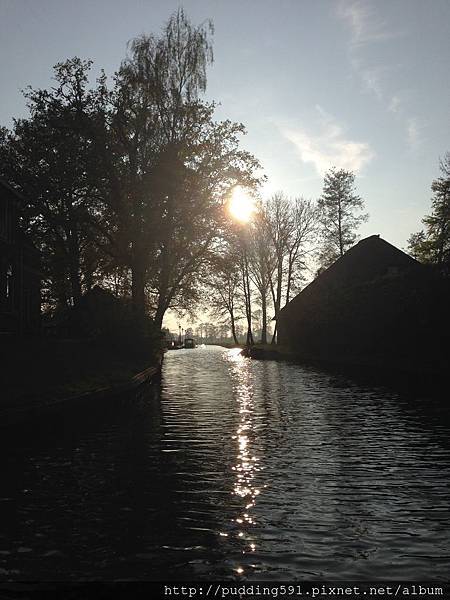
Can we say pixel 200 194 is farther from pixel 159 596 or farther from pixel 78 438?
pixel 159 596

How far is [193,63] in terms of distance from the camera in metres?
32.0

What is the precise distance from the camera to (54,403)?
13.1 meters

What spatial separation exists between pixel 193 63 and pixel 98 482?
29.6 m

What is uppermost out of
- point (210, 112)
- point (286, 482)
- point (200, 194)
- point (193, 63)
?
point (193, 63)

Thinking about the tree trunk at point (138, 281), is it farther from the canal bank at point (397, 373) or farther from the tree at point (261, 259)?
the tree at point (261, 259)

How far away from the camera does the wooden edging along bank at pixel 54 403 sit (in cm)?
1142

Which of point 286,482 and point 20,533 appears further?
point 286,482

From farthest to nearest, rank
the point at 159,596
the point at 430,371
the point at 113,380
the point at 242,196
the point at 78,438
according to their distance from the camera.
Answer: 1. the point at 242,196
2. the point at 430,371
3. the point at 113,380
4. the point at 78,438
5. the point at 159,596

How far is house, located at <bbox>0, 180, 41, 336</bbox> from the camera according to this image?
89.9ft

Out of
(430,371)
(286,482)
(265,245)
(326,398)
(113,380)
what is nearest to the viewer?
(286,482)

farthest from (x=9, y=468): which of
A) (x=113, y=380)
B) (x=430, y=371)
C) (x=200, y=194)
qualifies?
(x=200, y=194)

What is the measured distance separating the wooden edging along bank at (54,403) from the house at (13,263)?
11.1 m

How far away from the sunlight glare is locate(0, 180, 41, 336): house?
1225cm

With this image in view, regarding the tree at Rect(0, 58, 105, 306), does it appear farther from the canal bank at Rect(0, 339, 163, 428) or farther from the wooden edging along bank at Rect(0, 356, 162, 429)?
the wooden edging along bank at Rect(0, 356, 162, 429)
